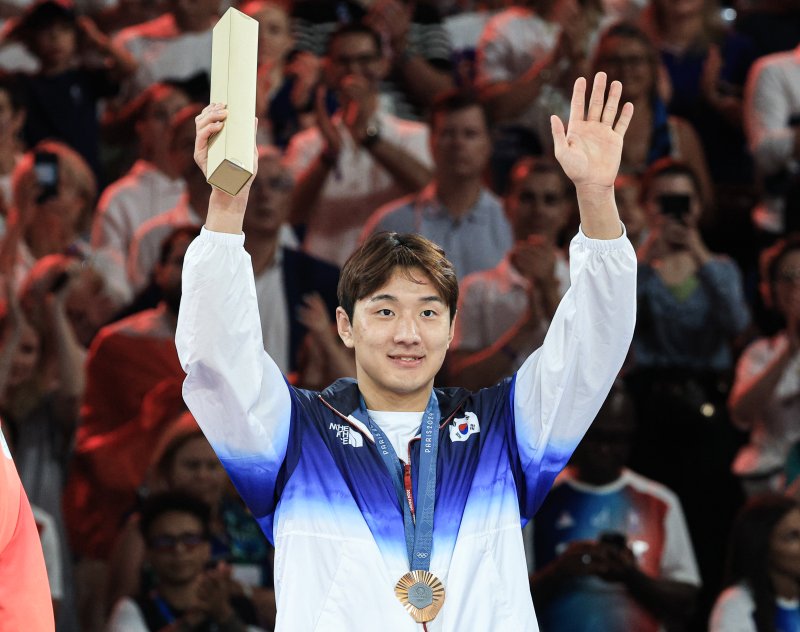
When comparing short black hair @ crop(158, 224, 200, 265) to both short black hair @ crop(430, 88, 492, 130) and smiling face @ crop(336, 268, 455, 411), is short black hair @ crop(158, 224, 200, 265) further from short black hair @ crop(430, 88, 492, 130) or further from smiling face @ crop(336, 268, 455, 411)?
smiling face @ crop(336, 268, 455, 411)

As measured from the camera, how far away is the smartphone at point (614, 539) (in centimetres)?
576

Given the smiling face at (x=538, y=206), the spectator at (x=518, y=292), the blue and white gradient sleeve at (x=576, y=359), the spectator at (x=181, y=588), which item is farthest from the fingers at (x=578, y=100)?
the smiling face at (x=538, y=206)

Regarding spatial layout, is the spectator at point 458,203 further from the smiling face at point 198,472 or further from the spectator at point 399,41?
the smiling face at point 198,472

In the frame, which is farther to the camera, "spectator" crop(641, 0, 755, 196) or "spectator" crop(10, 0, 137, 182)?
"spectator" crop(641, 0, 755, 196)

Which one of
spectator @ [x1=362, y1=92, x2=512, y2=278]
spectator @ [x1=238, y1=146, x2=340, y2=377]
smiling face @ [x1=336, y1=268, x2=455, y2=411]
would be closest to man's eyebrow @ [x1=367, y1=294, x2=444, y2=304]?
smiling face @ [x1=336, y1=268, x2=455, y2=411]

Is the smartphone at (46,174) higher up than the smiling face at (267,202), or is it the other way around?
the smartphone at (46,174)

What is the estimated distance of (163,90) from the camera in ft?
22.6

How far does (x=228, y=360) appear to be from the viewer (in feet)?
8.54

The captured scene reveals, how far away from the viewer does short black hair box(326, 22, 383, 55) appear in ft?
22.5

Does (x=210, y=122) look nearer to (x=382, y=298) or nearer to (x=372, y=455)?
(x=382, y=298)

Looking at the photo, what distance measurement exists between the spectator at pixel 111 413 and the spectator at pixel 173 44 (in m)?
1.17

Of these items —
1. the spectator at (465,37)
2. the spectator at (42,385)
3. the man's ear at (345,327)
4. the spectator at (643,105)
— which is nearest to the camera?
the man's ear at (345,327)

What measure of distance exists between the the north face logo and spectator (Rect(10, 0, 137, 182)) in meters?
4.47

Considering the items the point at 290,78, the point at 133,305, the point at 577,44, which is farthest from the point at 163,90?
the point at 577,44
